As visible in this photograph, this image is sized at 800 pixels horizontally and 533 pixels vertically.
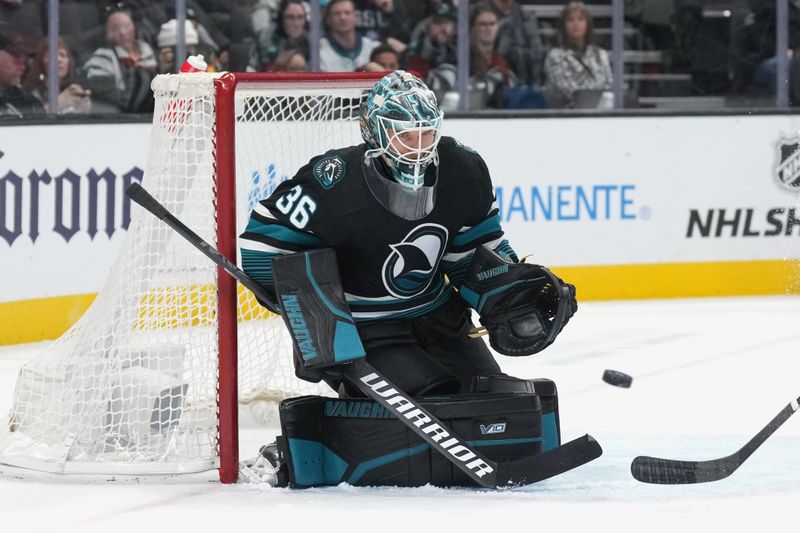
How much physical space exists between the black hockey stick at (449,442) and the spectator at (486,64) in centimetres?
352

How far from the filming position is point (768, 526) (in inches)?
108

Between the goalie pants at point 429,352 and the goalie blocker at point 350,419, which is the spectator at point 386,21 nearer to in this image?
the goalie pants at point 429,352

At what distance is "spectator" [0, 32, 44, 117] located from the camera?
17.7 feet

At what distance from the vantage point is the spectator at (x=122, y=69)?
18.9 feet

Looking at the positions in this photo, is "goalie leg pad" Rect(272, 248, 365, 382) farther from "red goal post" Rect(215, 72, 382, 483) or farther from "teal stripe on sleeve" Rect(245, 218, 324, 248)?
"red goal post" Rect(215, 72, 382, 483)

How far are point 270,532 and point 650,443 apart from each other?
1219 millimetres

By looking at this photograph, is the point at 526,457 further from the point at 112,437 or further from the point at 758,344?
the point at 758,344

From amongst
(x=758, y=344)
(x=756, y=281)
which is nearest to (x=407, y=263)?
(x=758, y=344)

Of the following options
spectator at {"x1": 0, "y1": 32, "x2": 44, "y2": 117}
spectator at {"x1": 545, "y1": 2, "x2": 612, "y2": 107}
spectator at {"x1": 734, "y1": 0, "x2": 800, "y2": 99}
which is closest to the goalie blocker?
spectator at {"x1": 0, "y1": 32, "x2": 44, "y2": 117}

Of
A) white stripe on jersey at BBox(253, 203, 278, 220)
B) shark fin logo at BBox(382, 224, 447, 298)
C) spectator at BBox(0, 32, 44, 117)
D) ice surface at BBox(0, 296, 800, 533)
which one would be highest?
spectator at BBox(0, 32, 44, 117)

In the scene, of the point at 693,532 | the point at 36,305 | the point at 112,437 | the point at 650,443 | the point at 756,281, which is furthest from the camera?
the point at 756,281

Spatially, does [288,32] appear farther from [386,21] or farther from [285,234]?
[285,234]

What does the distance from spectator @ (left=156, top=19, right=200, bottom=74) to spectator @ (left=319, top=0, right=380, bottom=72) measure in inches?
23.1

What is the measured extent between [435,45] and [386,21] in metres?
0.25
